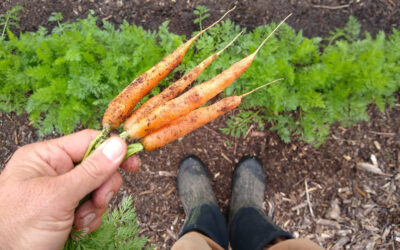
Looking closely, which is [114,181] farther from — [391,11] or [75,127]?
[391,11]

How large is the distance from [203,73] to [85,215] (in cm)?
173

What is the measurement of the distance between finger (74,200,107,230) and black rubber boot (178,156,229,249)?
1.10 metres

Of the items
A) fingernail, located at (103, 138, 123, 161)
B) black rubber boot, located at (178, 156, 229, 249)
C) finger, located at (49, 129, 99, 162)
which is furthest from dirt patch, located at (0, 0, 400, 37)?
fingernail, located at (103, 138, 123, 161)

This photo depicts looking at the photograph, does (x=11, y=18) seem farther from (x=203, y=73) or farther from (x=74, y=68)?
(x=203, y=73)

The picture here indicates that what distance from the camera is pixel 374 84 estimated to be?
2.58 m

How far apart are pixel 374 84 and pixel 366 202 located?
1.42 m

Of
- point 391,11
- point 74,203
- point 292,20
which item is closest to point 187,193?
point 74,203

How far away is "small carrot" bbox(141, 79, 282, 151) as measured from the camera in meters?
1.96

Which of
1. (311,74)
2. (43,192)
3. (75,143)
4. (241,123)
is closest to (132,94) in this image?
(75,143)

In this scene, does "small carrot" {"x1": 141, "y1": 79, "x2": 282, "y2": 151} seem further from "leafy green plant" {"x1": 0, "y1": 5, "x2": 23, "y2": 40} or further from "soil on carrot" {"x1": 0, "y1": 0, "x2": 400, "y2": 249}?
"leafy green plant" {"x1": 0, "y1": 5, "x2": 23, "y2": 40}

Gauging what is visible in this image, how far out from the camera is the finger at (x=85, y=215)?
72.4 inches

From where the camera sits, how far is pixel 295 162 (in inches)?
124

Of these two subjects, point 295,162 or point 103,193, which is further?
point 295,162

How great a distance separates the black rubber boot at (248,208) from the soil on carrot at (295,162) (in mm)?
118
